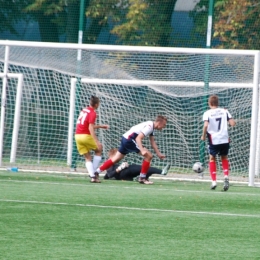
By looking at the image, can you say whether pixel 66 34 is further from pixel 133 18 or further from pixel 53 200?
pixel 53 200

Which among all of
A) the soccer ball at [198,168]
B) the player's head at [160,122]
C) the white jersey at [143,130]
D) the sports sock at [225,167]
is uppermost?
the player's head at [160,122]

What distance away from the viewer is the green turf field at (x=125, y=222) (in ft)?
23.8

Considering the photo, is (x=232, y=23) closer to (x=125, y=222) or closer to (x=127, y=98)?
(x=127, y=98)

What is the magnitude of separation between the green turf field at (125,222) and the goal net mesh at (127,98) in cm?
356

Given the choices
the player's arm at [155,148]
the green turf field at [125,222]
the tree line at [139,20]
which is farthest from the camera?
the tree line at [139,20]

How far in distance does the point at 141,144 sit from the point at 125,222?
22.1 feet

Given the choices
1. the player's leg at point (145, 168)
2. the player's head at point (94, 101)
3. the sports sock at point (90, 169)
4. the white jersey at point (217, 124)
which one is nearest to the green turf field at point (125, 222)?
the white jersey at point (217, 124)

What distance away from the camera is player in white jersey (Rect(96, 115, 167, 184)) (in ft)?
52.0

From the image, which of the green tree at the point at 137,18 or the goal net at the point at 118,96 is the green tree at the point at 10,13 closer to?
the green tree at the point at 137,18

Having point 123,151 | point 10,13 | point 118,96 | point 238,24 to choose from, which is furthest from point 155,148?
point 10,13

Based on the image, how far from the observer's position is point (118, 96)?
18.6 meters

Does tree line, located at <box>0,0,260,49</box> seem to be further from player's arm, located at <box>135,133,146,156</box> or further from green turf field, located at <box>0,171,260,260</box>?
green turf field, located at <box>0,171,260,260</box>

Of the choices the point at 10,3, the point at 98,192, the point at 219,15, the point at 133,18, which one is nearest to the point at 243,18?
the point at 219,15

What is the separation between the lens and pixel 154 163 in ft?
61.1
